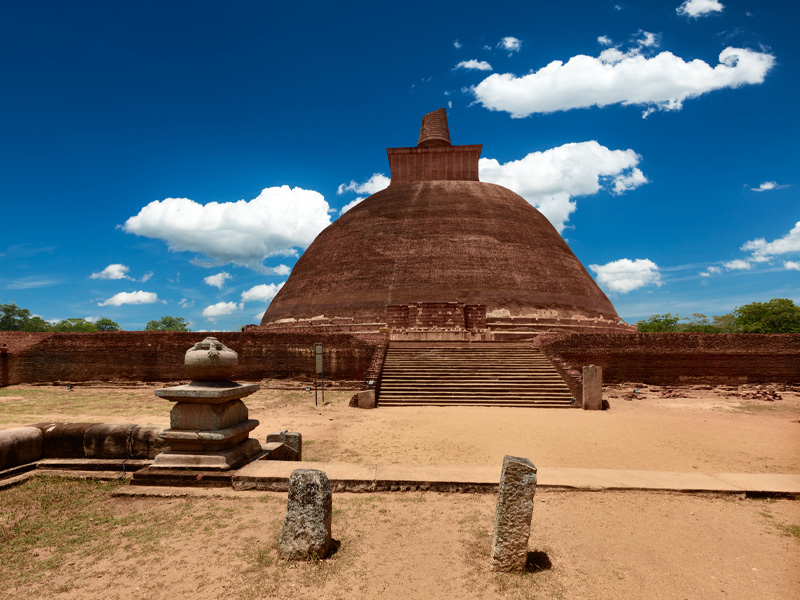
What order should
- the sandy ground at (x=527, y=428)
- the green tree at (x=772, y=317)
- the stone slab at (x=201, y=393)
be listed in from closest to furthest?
the stone slab at (x=201, y=393)
the sandy ground at (x=527, y=428)
the green tree at (x=772, y=317)

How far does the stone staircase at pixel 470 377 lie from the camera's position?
10734mm

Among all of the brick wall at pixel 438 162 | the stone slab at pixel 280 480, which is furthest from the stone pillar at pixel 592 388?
the brick wall at pixel 438 162

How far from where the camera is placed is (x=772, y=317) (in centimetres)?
3119

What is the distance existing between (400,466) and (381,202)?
2160 cm

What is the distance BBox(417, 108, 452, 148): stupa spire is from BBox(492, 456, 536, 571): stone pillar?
87.0 ft

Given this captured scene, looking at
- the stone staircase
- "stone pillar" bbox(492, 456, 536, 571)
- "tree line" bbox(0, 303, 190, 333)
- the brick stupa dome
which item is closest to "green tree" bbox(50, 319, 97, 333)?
"tree line" bbox(0, 303, 190, 333)

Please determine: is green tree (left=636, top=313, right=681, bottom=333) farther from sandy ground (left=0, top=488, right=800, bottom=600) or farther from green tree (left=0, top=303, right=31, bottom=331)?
green tree (left=0, top=303, right=31, bottom=331)

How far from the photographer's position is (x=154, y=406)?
1066cm

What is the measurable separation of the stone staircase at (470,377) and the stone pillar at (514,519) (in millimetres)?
7913

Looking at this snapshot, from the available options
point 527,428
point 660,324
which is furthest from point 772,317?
point 527,428

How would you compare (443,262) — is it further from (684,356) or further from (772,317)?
(772,317)

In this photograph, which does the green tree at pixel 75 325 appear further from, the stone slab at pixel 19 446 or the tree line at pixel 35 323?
the stone slab at pixel 19 446

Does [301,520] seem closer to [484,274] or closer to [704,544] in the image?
[704,544]

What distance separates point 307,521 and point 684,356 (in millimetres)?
14657
